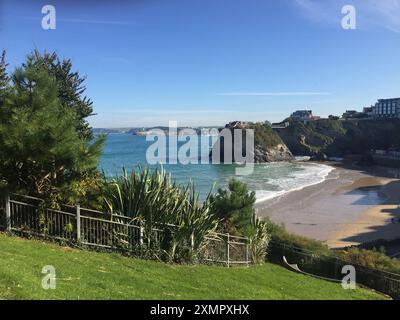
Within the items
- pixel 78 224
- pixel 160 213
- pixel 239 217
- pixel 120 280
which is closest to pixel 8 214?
pixel 78 224

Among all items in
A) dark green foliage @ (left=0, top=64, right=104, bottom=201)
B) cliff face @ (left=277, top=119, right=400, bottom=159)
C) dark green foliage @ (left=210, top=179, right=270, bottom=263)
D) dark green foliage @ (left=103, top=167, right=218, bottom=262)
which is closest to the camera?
dark green foliage @ (left=0, top=64, right=104, bottom=201)

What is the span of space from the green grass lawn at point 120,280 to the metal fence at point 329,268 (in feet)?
9.40

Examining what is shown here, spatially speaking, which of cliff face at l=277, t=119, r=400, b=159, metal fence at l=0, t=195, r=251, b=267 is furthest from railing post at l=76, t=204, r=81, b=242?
cliff face at l=277, t=119, r=400, b=159

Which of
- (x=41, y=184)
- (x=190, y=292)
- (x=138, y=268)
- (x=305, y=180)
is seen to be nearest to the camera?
(x=190, y=292)

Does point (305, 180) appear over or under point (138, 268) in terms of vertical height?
under

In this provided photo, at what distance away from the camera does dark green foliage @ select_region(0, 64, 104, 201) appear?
9641 mm

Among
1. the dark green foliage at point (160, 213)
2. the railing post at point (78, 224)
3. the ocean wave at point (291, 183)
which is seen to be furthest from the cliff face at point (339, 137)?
the railing post at point (78, 224)

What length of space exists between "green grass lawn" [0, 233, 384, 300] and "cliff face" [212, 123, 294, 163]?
9671cm

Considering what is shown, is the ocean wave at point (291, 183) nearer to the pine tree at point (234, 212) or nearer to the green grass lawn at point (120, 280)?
the pine tree at point (234, 212)

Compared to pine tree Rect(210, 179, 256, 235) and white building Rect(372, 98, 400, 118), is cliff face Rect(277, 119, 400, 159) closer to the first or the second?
white building Rect(372, 98, 400, 118)
